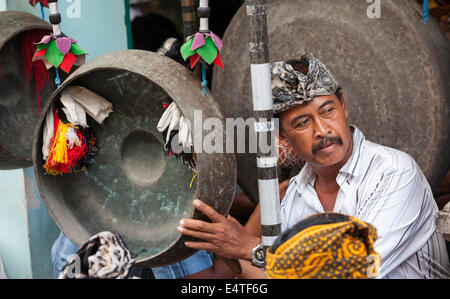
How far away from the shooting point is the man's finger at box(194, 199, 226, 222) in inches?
64.3

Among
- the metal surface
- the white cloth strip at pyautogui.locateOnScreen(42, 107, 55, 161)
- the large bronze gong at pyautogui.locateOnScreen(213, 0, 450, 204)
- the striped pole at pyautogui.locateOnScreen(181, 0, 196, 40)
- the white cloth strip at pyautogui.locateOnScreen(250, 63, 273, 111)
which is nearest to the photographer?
the white cloth strip at pyautogui.locateOnScreen(250, 63, 273, 111)

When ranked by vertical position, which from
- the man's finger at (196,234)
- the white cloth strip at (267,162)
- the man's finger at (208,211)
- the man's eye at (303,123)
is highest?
the man's eye at (303,123)

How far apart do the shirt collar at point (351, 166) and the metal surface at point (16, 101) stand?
1045 mm

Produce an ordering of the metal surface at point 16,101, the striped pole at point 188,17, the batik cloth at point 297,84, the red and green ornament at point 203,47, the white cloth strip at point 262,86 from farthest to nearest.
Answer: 1. the striped pole at point 188,17
2. the metal surface at point 16,101
3. the batik cloth at point 297,84
4. the red and green ornament at point 203,47
5. the white cloth strip at point 262,86

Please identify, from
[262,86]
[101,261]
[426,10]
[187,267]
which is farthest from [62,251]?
[426,10]

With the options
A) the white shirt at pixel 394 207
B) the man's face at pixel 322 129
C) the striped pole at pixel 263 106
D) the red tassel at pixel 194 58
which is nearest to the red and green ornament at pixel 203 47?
the red tassel at pixel 194 58

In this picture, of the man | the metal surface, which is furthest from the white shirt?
the metal surface

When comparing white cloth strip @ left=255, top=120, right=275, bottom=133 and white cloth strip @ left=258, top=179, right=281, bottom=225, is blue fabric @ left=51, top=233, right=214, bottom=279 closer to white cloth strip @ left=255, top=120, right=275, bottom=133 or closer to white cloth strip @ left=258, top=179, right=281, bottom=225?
white cloth strip @ left=258, top=179, right=281, bottom=225

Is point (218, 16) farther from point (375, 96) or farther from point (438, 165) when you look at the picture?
point (438, 165)

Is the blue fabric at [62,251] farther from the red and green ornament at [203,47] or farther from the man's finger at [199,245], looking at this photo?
the red and green ornament at [203,47]

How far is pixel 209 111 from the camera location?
1.67m

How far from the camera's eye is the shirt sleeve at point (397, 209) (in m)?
1.64

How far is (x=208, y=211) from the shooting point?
1.66 metres

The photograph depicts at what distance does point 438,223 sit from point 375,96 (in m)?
0.71
